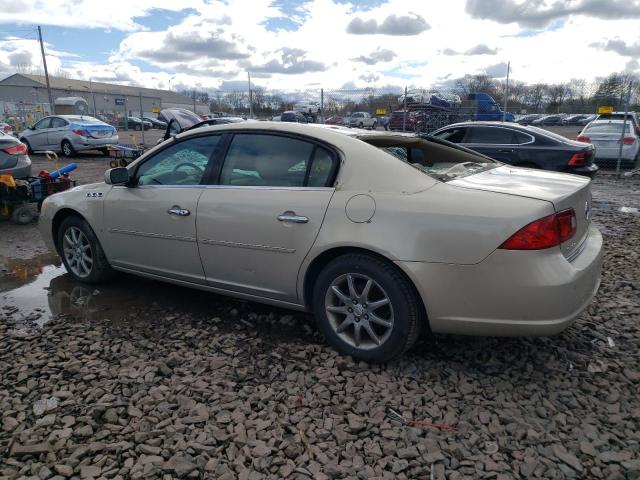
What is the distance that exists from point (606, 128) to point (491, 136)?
590 cm

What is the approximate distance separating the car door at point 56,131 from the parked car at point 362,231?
15.1 metres

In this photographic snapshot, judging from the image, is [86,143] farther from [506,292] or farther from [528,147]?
[506,292]

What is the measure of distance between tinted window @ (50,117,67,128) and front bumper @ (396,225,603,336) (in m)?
17.7

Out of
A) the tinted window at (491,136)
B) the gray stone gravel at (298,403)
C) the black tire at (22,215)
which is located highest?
the tinted window at (491,136)

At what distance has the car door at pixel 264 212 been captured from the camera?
3.29 meters

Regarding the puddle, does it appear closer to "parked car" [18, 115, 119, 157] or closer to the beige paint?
the beige paint

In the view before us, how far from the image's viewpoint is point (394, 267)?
9.83 ft

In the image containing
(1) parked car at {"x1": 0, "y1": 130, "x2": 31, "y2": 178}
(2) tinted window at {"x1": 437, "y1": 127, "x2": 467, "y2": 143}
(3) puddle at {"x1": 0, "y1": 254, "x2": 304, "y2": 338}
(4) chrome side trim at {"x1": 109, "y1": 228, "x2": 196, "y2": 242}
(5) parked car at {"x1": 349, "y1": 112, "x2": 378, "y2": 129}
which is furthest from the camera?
(5) parked car at {"x1": 349, "y1": 112, "x2": 378, "y2": 129}

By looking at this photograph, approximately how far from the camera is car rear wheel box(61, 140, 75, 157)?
1726cm

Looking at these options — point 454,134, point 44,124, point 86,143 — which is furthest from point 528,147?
point 44,124

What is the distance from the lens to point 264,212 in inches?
134

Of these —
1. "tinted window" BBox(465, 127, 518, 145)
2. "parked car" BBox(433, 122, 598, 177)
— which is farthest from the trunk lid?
"tinted window" BBox(465, 127, 518, 145)

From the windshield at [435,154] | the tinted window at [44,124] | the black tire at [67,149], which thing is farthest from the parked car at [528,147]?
the tinted window at [44,124]

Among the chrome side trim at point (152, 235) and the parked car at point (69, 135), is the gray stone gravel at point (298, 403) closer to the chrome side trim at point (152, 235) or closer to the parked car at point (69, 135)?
the chrome side trim at point (152, 235)
